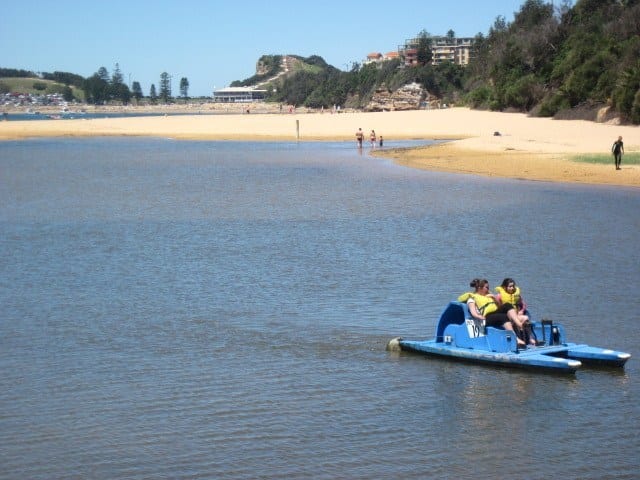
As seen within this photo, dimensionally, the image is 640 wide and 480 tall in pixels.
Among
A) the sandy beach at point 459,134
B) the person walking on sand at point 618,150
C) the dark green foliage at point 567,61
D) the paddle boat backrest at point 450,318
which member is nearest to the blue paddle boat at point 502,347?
the paddle boat backrest at point 450,318

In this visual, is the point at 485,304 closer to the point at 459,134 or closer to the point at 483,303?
the point at 483,303

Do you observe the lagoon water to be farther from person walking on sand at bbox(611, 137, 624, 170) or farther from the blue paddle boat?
person walking on sand at bbox(611, 137, 624, 170)

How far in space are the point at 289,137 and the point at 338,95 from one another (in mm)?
116141

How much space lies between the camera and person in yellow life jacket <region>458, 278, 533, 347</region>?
536 inches

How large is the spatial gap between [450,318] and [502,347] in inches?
42.6

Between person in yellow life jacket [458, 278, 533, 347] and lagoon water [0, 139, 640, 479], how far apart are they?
62 centimetres

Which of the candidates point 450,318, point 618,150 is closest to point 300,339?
point 450,318

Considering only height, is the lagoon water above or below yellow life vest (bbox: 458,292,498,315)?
below

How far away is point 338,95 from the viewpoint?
642 ft

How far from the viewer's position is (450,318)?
47.2 feet

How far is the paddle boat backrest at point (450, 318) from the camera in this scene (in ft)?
46.8

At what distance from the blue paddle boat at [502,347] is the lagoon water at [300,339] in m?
0.17

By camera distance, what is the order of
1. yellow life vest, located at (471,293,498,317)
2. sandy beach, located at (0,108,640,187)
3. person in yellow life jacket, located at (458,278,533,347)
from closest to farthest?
person in yellow life jacket, located at (458,278,533,347) < yellow life vest, located at (471,293,498,317) < sandy beach, located at (0,108,640,187)

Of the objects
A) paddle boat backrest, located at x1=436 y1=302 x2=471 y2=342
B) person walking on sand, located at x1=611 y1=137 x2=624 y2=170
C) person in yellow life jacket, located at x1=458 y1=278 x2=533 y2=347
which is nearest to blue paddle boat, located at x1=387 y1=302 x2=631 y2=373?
paddle boat backrest, located at x1=436 y1=302 x2=471 y2=342
